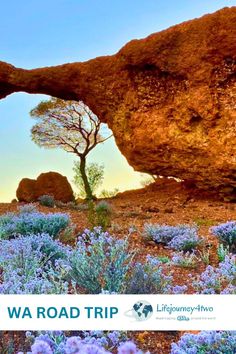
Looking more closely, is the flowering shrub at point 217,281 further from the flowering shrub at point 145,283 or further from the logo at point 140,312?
the logo at point 140,312

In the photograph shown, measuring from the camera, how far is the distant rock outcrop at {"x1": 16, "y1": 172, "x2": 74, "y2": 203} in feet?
50.4

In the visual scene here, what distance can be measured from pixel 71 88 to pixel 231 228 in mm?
8456

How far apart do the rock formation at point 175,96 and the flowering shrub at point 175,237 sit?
446cm

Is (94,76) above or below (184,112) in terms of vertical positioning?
above

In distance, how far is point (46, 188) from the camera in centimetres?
1554

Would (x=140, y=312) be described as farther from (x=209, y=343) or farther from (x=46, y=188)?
(x=46, y=188)

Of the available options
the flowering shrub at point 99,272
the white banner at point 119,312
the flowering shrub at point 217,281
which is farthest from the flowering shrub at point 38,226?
the white banner at point 119,312

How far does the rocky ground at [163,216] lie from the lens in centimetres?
349

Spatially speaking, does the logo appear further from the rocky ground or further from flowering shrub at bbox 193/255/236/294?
flowering shrub at bbox 193/255/236/294

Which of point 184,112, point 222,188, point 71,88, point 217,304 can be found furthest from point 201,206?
point 217,304

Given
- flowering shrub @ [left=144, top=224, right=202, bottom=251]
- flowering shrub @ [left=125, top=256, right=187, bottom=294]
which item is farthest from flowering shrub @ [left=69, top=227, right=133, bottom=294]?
flowering shrub @ [left=144, top=224, right=202, bottom=251]

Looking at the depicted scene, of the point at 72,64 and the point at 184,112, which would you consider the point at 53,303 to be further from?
the point at 72,64

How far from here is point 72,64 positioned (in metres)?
13.7

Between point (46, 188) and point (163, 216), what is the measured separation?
252 inches
